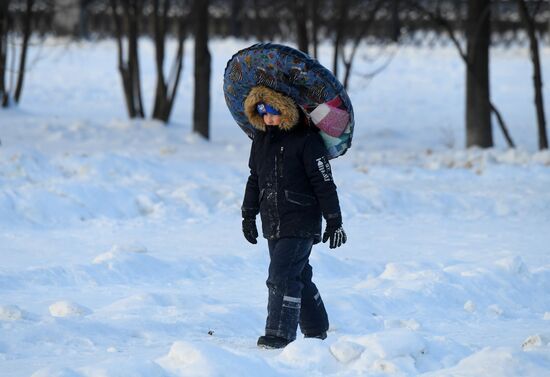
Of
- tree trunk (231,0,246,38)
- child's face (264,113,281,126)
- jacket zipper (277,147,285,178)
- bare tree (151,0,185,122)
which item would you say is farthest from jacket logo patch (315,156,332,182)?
tree trunk (231,0,246,38)

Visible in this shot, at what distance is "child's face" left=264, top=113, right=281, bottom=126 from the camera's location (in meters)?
5.52

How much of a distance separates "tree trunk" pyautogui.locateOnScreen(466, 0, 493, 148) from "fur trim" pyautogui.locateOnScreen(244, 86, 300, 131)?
12270mm

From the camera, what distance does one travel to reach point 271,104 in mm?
5504

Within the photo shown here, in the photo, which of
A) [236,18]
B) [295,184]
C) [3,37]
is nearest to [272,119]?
[295,184]

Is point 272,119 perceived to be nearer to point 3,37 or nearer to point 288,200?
point 288,200

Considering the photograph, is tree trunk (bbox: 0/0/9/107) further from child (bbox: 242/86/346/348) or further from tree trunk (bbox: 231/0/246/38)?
tree trunk (bbox: 231/0/246/38)

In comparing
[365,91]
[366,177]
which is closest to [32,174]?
[366,177]

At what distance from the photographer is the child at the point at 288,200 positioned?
5.45m

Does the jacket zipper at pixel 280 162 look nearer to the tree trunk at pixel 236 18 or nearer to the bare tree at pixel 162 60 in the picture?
the bare tree at pixel 162 60

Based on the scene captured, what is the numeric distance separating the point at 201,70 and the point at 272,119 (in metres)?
12.9

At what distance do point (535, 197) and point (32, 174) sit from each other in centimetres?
579

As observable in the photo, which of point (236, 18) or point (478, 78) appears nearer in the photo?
point (478, 78)

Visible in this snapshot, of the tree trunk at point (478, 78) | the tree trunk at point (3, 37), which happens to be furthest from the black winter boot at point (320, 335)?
the tree trunk at point (3, 37)

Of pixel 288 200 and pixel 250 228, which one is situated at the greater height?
pixel 288 200
